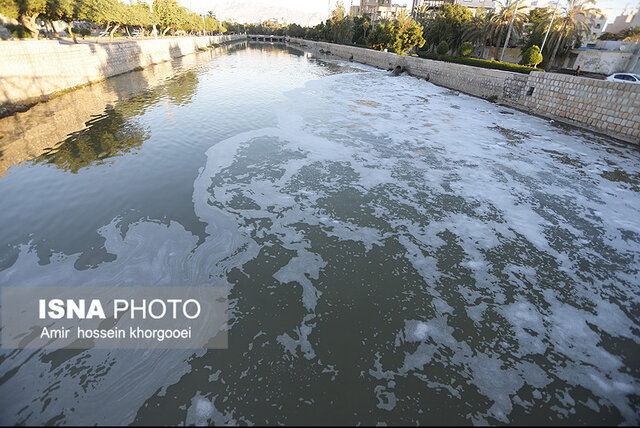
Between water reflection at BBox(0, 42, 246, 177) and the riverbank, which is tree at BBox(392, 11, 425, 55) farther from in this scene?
the riverbank

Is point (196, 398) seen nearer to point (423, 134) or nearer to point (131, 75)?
point (423, 134)

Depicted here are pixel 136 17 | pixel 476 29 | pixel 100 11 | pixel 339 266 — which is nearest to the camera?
pixel 339 266

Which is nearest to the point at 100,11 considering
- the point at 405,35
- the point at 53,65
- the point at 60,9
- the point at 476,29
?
the point at 60,9

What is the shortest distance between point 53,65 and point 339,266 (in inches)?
961

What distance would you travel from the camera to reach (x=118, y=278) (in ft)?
19.5

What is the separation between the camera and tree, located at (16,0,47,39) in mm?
22591

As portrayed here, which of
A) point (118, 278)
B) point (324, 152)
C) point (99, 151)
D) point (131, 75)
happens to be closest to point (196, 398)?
point (118, 278)

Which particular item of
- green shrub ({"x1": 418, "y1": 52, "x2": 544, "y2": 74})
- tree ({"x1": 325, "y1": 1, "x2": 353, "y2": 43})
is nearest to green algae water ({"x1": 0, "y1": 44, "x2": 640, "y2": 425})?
green shrub ({"x1": 418, "y1": 52, "x2": 544, "y2": 74})

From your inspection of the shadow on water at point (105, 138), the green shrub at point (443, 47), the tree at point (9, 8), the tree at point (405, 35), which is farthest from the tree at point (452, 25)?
the tree at point (9, 8)

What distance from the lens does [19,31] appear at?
25203 millimetres

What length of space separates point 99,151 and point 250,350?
11425 mm

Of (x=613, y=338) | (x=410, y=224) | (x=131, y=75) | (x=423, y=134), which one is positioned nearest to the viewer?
(x=613, y=338)

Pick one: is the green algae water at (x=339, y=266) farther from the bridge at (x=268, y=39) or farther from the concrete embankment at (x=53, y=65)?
the bridge at (x=268, y=39)

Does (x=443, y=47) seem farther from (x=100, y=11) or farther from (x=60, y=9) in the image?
(x=100, y=11)
